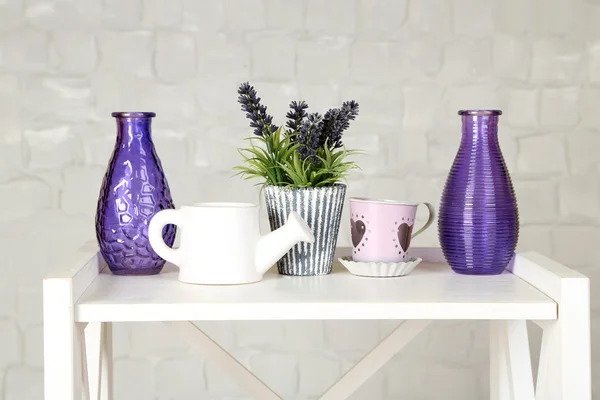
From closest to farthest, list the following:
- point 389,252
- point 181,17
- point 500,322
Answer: point 389,252 → point 500,322 → point 181,17

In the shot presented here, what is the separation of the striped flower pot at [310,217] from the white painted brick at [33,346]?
119 cm

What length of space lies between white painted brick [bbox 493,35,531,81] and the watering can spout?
1228 millimetres

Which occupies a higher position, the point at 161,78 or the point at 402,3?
the point at 402,3

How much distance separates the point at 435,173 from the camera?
2.28 m

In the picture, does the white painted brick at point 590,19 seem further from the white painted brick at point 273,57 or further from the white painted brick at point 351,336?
the white painted brick at point 351,336

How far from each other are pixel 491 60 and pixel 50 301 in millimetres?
1539

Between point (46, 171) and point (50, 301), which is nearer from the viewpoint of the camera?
Answer: point (50, 301)

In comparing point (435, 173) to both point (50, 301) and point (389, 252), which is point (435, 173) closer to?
point (389, 252)

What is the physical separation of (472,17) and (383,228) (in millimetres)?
1149

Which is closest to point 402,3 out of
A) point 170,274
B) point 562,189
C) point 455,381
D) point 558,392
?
point 562,189

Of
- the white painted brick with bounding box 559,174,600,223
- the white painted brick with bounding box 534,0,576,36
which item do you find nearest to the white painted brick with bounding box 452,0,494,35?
the white painted brick with bounding box 534,0,576,36

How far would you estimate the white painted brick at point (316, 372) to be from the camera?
7.54 feet

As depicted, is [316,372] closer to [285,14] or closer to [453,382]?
[453,382]

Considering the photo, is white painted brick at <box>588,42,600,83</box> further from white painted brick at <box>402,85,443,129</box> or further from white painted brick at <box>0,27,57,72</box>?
white painted brick at <box>0,27,57,72</box>
